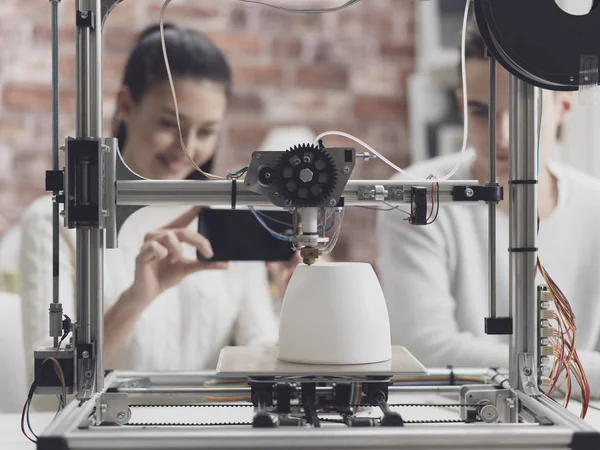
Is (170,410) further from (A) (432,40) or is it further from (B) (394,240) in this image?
(A) (432,40)

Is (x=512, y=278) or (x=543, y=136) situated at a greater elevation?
(x=543, y=136)

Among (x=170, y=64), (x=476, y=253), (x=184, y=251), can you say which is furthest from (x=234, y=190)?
(x=476, y=253)

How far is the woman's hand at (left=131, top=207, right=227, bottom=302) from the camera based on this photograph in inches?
47.0

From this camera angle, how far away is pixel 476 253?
1764 mm

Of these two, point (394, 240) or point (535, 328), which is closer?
point (535, 328)

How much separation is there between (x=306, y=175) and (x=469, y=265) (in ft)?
3.31

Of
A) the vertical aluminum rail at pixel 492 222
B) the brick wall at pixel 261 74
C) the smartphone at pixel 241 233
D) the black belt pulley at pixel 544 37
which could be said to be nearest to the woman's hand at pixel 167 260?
the smartphone at pixel 241 233

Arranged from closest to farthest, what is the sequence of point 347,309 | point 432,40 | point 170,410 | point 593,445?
1. point 593,445
2. point 347,309
3. point 170,410
4. point 432,40

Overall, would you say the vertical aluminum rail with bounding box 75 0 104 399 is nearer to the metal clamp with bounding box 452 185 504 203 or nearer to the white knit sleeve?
the metal clamp with bounding box 452 185 504 203

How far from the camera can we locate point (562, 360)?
93cm

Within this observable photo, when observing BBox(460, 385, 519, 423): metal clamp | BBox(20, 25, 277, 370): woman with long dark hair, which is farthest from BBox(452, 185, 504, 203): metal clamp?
BBox(20, 25, 277, 370): woman with long dark hair

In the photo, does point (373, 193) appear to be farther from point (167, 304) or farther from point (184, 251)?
point (167, 304)

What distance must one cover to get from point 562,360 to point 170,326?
1.11 metres

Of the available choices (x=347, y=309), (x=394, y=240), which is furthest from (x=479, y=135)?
(x=347, y=309)
